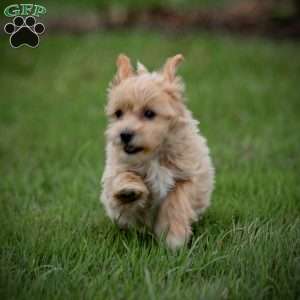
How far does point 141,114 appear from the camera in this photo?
452cm

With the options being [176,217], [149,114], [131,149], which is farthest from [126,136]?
[176,217]

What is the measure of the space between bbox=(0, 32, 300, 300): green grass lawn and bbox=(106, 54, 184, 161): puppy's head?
2.13ft

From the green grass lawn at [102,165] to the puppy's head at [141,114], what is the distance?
65cm

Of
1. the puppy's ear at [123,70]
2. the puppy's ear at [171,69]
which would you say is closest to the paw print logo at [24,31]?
the puppy's ear at [123,70]

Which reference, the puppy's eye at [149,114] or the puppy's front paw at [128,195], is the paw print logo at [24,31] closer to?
the puppy's eye at [149,114]

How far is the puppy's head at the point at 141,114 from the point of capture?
445cm

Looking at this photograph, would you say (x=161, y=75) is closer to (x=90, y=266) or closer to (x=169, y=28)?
(x=90, y=266)

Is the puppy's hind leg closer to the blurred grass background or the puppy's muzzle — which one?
the blurred grass background

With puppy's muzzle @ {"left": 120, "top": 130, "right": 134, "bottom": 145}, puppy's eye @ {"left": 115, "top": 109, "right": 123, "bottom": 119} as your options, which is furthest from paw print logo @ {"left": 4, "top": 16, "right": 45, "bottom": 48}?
puppy's muzzle @ {"left": 120, "top": 130, "right": 134, "bottom": 145}

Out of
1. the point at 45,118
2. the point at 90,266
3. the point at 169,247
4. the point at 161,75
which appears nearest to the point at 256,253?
the point at 169,247

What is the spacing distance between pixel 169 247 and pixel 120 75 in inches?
50.7

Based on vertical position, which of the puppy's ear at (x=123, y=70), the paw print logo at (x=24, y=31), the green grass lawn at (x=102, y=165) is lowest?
the green grass lawn at (x=102, y=165)

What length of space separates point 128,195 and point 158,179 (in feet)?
0.88

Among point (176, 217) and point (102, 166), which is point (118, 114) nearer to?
point (176, 217)
